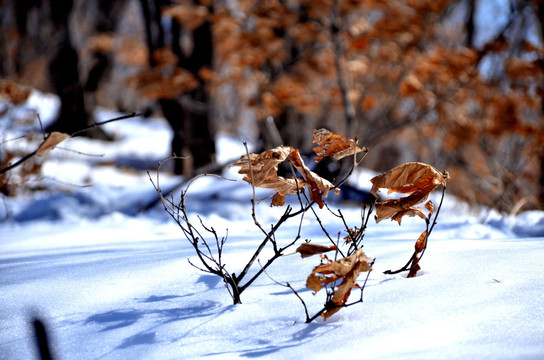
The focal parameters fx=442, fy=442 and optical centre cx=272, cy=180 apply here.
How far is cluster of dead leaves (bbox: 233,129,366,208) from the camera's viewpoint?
3.42ft

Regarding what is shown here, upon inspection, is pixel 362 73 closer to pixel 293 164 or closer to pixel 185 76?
pixel 185 76

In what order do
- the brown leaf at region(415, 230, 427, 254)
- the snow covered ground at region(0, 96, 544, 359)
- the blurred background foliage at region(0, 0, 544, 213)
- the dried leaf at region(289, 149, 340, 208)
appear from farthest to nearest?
the blurred background foliage at region(0, 0, 544, 213) → the brown leaf at region(415, 230, 427, 254) → the dried leaf at region(289, 149, 340, 208) → the snow covered ground at region(0, 96, 544, 359)

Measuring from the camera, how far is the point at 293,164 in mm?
1098

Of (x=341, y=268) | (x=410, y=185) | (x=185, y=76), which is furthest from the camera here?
(x=185, y=76)

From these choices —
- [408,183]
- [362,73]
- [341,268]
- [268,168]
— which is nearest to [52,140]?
[268,168]

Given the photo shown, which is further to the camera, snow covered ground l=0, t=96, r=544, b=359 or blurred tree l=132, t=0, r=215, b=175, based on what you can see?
blurred tree l=132, t=0, r=215, b=175

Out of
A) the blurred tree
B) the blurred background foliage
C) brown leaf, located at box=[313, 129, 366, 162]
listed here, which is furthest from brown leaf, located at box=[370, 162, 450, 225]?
the blurred tree

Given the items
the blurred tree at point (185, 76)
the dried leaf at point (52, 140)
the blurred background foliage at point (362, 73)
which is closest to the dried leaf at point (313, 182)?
the dried leaf at point (52, 140)

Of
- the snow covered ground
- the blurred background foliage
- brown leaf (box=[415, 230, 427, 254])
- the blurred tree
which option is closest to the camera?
the snow covered ground

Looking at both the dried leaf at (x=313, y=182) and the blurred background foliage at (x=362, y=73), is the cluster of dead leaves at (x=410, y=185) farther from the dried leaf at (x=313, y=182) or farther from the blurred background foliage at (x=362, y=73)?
the blurred background foliage at (x=362, y=73)

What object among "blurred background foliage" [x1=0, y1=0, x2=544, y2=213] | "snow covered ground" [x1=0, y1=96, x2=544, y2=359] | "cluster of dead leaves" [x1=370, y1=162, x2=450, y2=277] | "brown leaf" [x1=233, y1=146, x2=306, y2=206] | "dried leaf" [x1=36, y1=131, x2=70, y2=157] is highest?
"blurred background foliage" [x1=0, y1=0, x2=544, y2=213]

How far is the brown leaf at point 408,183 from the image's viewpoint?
3.67 ft

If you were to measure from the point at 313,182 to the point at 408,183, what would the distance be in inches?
10.5

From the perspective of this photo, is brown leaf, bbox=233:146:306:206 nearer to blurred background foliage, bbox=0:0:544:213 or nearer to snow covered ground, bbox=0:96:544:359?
snow covered ground, bbox=0:96:544:359
